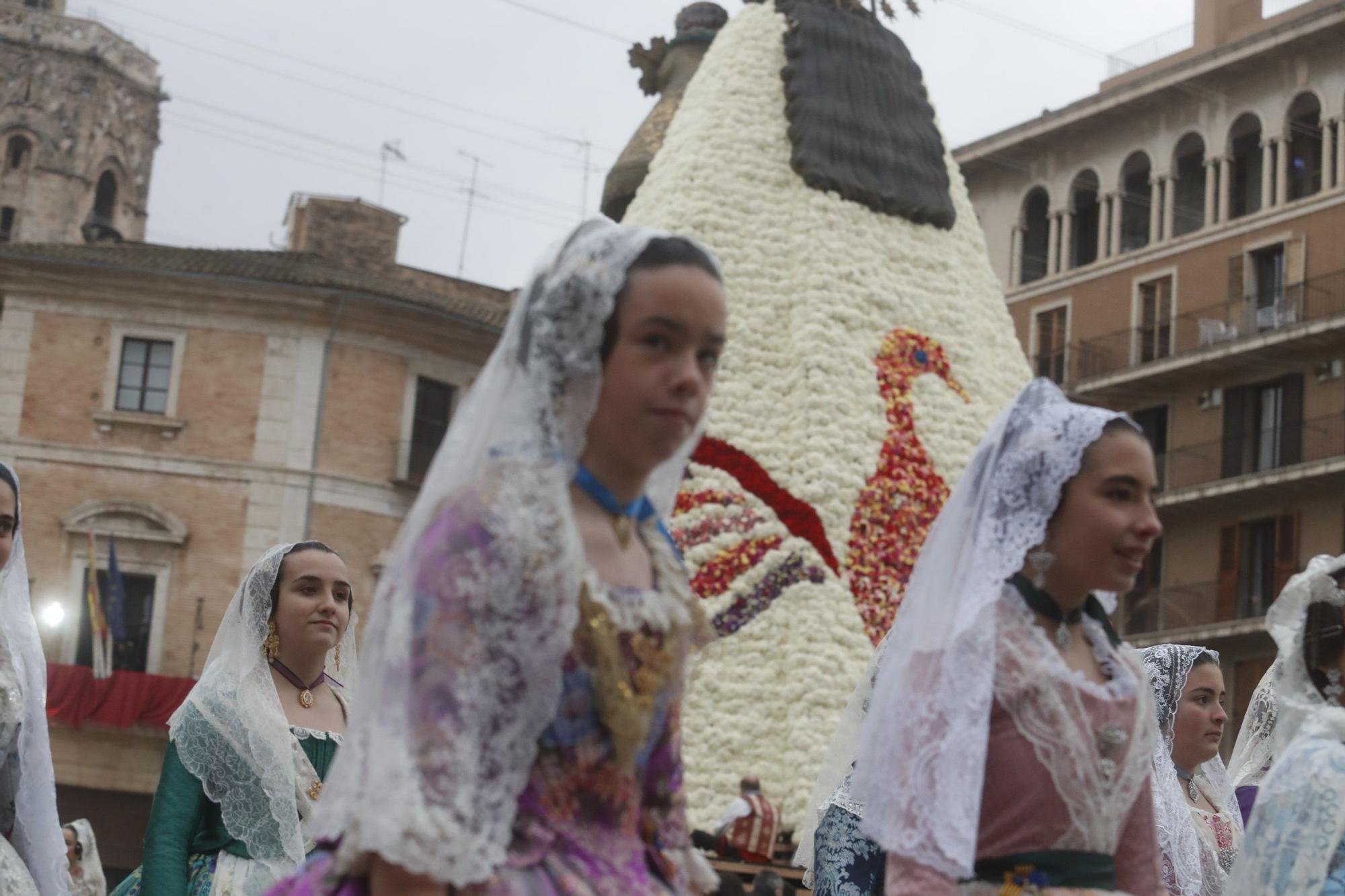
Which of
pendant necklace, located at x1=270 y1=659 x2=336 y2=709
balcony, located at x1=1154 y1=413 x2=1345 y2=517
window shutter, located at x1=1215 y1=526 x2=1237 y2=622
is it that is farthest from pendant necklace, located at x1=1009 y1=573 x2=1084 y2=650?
window shutter, located at x1=1215 y1=526 x2=1237 y2=622

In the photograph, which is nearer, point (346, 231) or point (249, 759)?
point (249, 759)

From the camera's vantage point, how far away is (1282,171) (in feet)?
96.7

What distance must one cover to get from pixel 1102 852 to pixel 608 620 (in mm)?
1230

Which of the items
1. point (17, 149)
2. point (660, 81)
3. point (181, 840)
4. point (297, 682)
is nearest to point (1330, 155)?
point (660, 81)

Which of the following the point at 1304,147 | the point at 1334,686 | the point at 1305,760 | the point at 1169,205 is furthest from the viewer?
the point at 1169,205

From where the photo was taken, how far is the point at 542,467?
3.10m

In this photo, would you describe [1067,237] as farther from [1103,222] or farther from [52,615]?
[52,615]

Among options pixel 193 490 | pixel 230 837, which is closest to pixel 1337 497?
pixel 193 490

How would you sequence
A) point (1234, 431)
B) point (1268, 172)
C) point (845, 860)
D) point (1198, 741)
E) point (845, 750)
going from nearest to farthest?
1. point (845, 860)
2. point (845, 750)
3. point (1198, 741)
4. point (1234, 431)
5. point (1268, 172)

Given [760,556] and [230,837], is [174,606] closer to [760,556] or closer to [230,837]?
[760,556]

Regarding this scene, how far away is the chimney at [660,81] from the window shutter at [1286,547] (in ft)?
46.8

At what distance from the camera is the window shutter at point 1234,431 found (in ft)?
94.8

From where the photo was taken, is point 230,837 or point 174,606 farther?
point 174,606

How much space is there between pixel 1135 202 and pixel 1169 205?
1.14 metres
